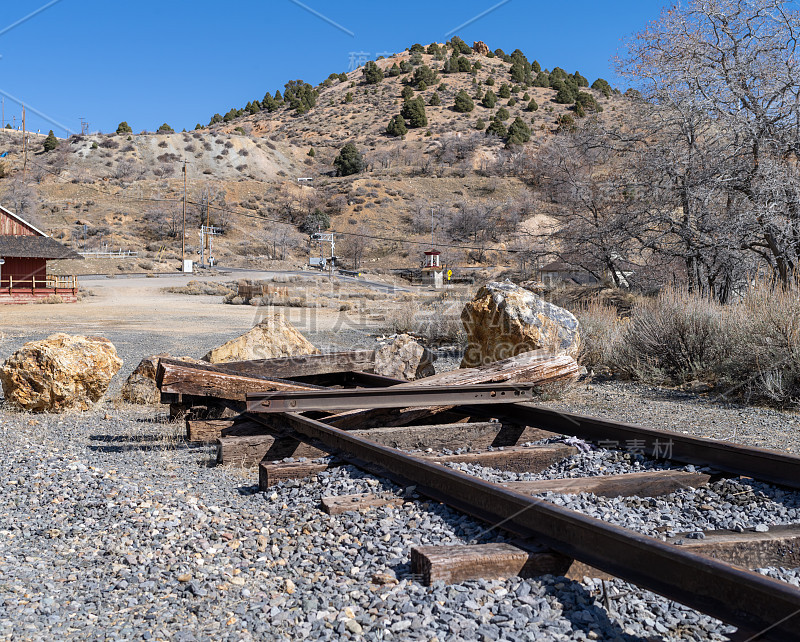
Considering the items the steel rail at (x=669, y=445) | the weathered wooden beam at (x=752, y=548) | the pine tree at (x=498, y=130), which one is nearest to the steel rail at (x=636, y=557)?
the weathered wooden beam at (x=752, y=548)

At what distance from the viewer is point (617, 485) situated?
4238 millimetres

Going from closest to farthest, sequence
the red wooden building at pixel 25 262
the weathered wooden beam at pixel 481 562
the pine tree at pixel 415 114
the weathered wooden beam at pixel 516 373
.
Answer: the weathered wooden beam at pixel 481 562 → the weathered wooden beam at pixel 516 373 → the red wooden building at pixel 25 262 → the pine tree at pixel 415 114

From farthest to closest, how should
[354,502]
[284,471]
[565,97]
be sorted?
[565,97]
[284,471]
[354,502]

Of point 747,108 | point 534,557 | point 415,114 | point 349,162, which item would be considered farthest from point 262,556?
point 415,114

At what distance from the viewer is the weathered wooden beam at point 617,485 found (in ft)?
13.8

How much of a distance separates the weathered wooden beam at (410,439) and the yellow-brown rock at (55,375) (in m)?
2.65

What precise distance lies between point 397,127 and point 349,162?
47.6ft

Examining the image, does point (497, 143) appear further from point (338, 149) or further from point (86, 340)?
point (86, 340)

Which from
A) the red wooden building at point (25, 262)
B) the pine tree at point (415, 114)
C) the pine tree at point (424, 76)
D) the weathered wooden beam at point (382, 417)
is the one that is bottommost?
the weathered wooden beam at point (382, 417)

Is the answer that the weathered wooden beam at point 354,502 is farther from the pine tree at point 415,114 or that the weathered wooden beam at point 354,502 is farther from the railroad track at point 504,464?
the pine tree at point 415,114

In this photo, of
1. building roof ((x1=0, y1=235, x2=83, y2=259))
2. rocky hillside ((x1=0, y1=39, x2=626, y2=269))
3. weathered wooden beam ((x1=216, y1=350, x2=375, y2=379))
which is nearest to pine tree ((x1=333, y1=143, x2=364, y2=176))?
rocky hillside ((x1=0, y1=39, x2=626, y2=269))

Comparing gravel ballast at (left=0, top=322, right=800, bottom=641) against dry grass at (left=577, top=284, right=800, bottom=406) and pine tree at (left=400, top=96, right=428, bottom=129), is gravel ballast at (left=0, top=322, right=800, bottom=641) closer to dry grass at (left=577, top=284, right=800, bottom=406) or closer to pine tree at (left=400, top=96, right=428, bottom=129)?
dry grass at (left=577, top=284, right=800, bottom=406)

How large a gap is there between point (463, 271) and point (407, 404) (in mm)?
48694

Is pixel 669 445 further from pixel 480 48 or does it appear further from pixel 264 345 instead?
pixel 480 48
